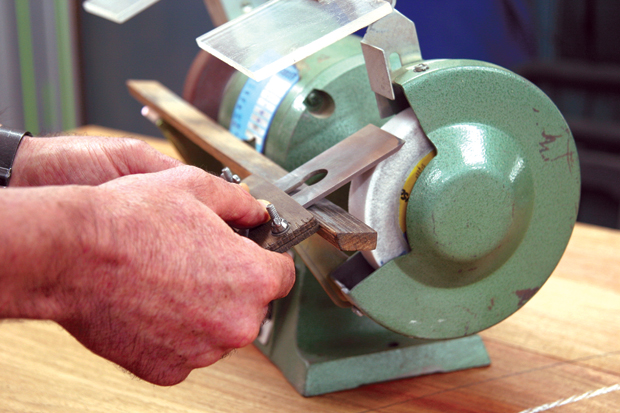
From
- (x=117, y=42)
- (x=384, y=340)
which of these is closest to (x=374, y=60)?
(x=384, y=340)

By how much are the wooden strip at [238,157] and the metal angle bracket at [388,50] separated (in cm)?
14

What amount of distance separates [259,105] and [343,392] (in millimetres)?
404

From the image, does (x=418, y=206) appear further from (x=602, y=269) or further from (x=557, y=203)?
(x=602, y=269)

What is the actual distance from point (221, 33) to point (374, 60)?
0.16 meters

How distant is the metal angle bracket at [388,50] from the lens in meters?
0.61

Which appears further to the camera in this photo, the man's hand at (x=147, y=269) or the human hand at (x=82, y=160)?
the human hand at (x=82, y=160)

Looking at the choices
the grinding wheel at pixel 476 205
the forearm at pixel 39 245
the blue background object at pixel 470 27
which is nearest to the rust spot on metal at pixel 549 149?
the grinding wheel at pixel 476 205

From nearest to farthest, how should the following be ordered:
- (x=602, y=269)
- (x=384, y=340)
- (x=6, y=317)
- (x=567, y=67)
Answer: (x=6, y=317)
(x=384, y=340)
(x=602, y=269)
(x=567, y=67)

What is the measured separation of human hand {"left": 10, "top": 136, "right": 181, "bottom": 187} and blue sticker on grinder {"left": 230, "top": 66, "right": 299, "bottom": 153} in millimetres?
200

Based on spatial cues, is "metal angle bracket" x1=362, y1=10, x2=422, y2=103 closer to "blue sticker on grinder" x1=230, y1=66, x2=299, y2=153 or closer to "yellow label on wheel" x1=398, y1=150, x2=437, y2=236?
"yellow label on wheel" x1=398, y1=150, x2=437, y2=236

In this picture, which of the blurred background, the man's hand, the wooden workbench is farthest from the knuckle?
the blurred background

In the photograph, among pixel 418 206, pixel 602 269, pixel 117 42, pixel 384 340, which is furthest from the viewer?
pixel 117 42

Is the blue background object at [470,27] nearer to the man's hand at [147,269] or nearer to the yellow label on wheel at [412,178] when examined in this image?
the yellow label on wheel at [412,178]

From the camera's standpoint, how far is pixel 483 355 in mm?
814
